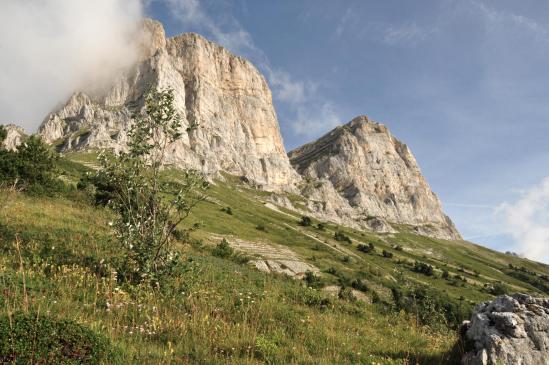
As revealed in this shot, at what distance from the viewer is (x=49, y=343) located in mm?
5789

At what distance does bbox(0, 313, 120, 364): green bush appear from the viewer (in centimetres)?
548

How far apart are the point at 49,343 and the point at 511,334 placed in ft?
30.3

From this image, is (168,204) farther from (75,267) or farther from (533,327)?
(533,327)

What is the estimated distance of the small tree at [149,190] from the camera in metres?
13.0

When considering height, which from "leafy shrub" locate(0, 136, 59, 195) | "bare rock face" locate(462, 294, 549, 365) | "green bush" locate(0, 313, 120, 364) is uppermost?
"leafy shrub" locate(0, 136, 59, 195)

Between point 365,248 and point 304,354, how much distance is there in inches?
4840

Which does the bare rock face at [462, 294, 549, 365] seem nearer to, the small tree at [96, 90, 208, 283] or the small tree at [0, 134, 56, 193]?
the small tree at [96, 90, 208, 283]

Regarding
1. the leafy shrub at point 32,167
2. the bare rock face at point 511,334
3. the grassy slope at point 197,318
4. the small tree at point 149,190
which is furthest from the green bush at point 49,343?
the leafy shrub at point 32,167

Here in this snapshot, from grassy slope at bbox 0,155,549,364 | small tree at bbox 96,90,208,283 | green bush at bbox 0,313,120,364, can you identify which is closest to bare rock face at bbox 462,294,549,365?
grassy slope at bbox 0,155,549,364

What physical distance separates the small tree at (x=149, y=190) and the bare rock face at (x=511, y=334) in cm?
906

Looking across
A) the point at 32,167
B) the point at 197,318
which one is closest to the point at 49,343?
the point at 197,318

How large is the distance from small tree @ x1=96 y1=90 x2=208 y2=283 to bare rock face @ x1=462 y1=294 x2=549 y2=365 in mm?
9063

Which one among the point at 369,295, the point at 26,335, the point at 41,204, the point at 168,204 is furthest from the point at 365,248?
the point at 26,335

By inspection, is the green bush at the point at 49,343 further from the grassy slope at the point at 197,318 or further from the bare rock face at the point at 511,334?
the bare rock face at the point at 511,334
